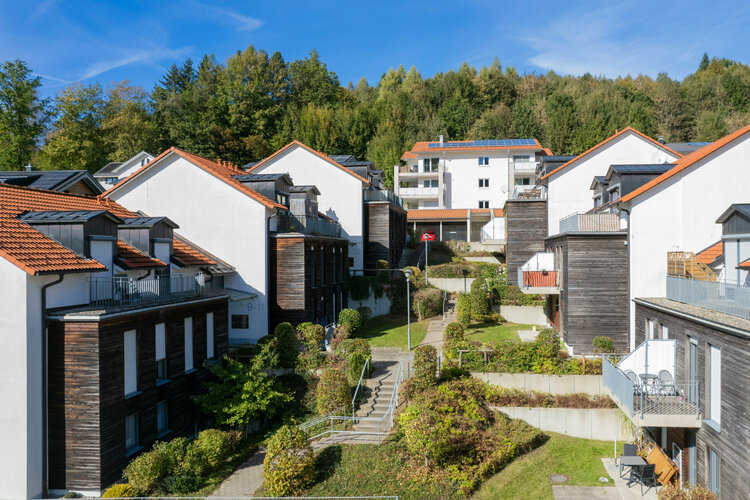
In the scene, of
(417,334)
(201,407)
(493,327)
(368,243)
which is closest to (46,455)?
(201,407)

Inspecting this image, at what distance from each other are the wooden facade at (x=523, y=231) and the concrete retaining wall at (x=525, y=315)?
1.93 m

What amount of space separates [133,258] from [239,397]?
20.1 feet

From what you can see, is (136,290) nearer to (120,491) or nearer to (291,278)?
(120,491)

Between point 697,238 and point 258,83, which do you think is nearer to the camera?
point 697,238

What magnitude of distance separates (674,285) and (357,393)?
11.5 metres

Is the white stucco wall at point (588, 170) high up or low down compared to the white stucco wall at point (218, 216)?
up

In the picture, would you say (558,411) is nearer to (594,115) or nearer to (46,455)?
(46,455)

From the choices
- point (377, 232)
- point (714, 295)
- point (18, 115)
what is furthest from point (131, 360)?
point (18, 115)

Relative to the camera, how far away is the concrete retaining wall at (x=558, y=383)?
1842 centimetres

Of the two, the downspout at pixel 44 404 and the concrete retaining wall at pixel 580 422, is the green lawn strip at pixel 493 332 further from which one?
the downspout at pixel 44 404

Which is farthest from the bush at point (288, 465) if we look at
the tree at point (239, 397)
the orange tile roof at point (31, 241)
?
the orange tile roof at point (31, 241)

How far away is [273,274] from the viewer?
25469mm

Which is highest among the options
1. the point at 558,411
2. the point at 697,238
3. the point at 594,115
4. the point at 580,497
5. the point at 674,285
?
the point at 594,115

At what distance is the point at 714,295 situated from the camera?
1384 cm
